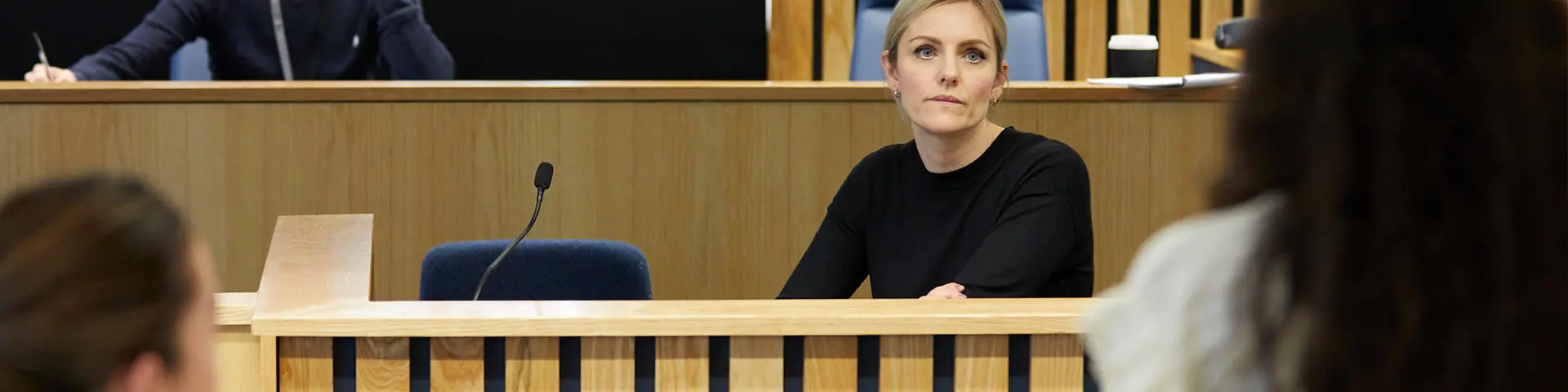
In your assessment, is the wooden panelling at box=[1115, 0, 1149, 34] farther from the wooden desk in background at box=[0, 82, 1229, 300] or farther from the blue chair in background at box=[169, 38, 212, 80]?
the blue chair in background at box=[169, 38, 212, 80]

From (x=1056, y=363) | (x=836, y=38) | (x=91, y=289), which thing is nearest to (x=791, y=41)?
(x=836, y=38)

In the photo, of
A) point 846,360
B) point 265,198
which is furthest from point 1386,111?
point 265,198

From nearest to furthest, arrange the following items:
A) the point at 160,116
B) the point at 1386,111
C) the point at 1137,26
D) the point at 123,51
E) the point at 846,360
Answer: the point at 1386,111
the point at 846,360
the point at 160,116
the point at 123,51
the point at 1137,26

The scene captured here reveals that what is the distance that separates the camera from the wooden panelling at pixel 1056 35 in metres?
4.68

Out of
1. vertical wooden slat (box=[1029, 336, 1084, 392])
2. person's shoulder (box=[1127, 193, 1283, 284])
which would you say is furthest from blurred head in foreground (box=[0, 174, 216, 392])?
vertical wooden slat (box=[1029, 336, 1084, 392])

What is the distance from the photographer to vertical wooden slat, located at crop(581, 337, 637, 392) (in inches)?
60.4

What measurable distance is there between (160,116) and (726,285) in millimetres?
1079

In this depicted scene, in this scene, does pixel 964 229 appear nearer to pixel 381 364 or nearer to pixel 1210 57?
pixel 381 364

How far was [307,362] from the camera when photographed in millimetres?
1533

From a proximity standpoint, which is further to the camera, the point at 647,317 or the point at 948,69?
the point at 948,69

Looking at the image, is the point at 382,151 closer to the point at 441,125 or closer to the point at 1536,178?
the point at 441,125

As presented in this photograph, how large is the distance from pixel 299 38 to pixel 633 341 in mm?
2758

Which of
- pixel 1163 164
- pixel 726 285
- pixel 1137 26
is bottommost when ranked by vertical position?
pixel 726 285

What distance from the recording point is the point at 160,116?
3.15 meters
